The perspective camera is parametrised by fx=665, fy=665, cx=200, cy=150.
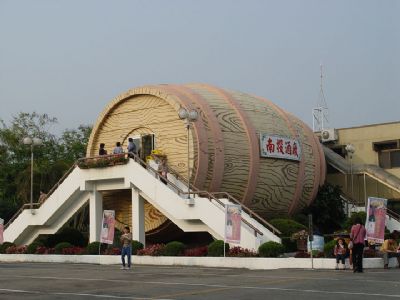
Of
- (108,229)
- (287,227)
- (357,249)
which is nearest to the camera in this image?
(357,249)

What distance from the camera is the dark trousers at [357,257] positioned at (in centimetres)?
1831

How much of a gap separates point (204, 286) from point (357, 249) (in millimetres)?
5973

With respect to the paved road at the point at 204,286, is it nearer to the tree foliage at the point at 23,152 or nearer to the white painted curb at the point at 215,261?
the white painted curb at the point at 215,261

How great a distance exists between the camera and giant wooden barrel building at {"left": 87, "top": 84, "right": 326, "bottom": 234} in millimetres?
27453

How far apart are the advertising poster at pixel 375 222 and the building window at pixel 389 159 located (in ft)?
62.2

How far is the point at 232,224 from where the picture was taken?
73.1ft

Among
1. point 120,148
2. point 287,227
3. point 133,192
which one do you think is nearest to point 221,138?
point 133,192

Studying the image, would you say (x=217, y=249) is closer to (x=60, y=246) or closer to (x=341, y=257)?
(x=341, y=257)

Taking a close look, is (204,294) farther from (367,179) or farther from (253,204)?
(367,179)

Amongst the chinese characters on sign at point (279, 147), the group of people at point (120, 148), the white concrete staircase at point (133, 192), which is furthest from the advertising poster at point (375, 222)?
the group of people at point (120, 148)

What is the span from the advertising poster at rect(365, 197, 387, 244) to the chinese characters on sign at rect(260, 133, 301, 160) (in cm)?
874

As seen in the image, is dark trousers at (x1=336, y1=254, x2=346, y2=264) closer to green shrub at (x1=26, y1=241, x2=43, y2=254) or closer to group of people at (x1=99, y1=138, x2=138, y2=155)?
group of people at (x1=99, y1=138, x2=138, y2=155)

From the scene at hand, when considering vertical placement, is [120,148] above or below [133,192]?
above

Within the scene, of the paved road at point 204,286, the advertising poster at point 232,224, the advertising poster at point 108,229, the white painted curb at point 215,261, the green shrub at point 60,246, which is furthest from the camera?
the green shrub at point 60,246
